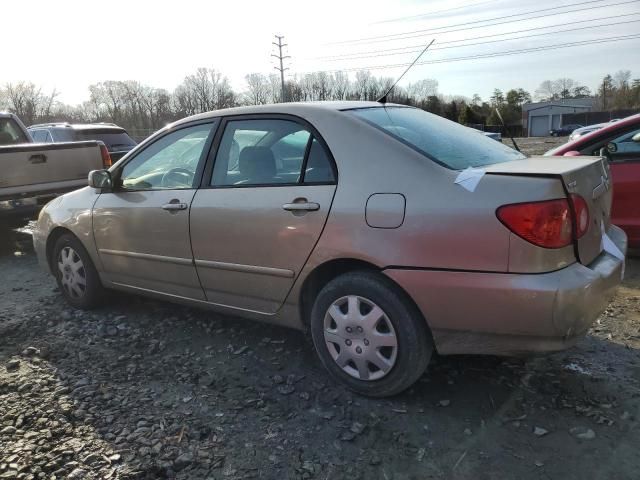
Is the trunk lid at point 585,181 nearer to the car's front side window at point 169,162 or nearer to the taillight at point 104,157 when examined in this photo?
the car's front side window at point 169,162

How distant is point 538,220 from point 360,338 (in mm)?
1100

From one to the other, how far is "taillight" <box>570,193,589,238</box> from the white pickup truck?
641 centimetres

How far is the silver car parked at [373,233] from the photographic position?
2.40m

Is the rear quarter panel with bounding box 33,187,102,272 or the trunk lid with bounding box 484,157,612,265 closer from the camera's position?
the trunk lid with bounding box 484,157,612,265

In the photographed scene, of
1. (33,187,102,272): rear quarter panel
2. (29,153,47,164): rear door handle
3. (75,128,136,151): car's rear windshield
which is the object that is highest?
(75,128,136,151): car's rear windshield

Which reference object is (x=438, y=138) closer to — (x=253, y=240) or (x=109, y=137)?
(x=253, y=240)

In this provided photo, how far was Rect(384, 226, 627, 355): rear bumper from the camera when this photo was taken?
235cm

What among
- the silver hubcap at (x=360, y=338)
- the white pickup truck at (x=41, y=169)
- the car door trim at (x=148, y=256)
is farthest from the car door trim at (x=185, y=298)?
the white pickup truck at (x=41, y=169)

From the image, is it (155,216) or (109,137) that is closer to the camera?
(155,216)

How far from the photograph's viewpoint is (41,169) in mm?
6754

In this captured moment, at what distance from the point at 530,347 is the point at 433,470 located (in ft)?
2.39

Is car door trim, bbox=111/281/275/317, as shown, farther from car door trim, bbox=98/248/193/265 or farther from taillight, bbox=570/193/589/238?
taillight, bbox=570/193/589/238

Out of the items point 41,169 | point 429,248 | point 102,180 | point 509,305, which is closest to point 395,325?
point 429,248

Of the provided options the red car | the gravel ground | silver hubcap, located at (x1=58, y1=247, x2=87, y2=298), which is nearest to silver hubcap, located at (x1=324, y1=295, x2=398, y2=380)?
the gravel ground
